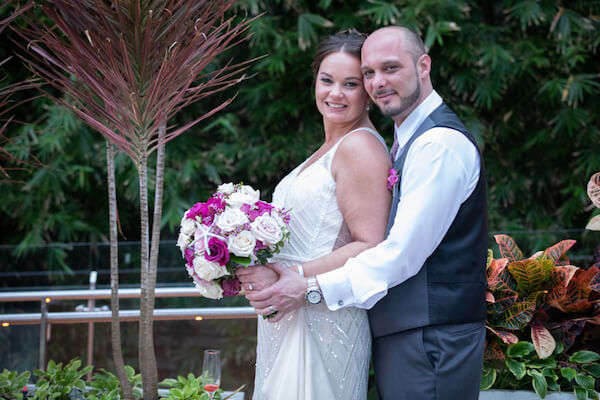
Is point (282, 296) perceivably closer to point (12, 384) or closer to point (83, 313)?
point (83, 313)

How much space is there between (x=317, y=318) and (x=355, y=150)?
611 millimetres

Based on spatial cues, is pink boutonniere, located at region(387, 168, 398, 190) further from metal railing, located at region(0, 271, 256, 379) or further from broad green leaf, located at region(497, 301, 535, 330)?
metal railing, located at region(0, 271, 256, 379)

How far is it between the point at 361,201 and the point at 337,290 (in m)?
0.33

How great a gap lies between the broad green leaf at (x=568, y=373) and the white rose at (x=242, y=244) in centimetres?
148

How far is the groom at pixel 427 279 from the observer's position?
1.76 m

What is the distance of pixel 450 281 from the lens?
178 centimetres

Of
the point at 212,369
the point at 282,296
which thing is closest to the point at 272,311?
the point at 282,296

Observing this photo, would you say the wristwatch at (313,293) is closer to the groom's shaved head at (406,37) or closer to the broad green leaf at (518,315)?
Result: the groom's shaved head at (406,37)

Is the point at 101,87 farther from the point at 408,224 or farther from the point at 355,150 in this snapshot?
the point at 408,224

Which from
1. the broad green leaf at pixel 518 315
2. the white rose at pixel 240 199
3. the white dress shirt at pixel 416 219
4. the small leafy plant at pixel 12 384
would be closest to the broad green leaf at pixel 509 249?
the broad green leaf at pixel 518 315

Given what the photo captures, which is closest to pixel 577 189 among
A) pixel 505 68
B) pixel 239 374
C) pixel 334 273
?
pixel 505 68

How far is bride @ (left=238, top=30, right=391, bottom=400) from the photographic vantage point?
6.40ft

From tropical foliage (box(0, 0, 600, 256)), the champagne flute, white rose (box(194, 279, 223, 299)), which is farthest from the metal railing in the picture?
tropical foliage (box(0, 0, 600, 256))

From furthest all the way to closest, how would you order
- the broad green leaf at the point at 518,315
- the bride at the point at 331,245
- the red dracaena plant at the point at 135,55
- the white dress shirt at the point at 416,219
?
the broad green leaf at the point at 518,315, the red dracaena plant at the point at 135,55, the bride at the point at 331,245, the white dress shirt at the point at 416,219
